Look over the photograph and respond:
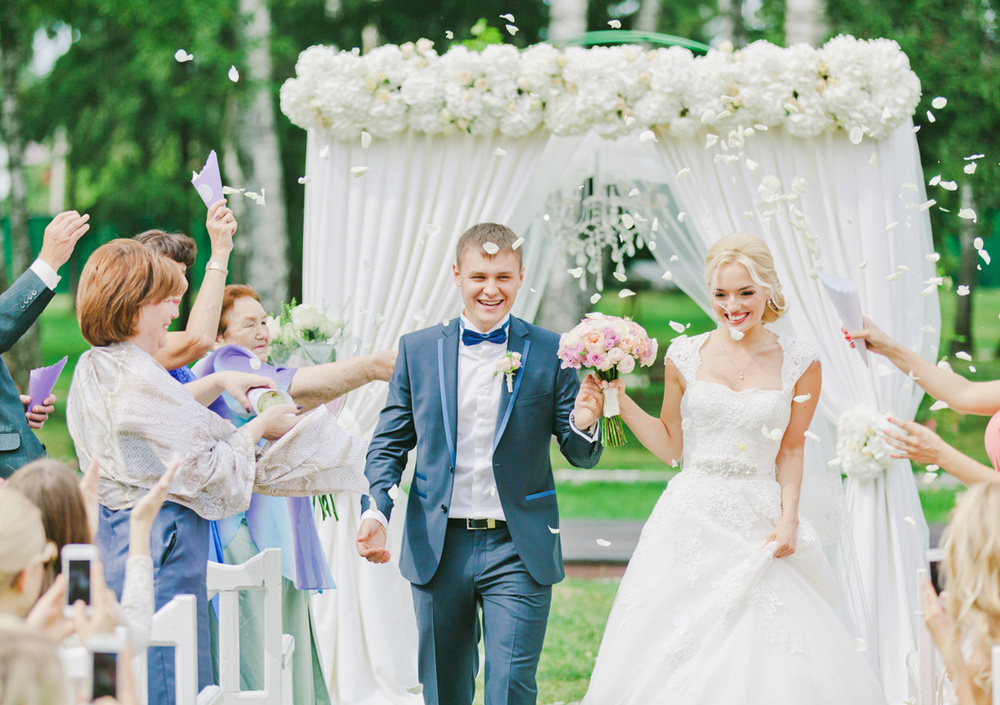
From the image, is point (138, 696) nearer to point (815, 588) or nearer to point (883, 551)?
point (815, 588)

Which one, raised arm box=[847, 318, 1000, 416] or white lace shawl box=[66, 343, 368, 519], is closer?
white lace shawl box=[66, 343, 368, 519]

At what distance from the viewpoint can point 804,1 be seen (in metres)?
11.1

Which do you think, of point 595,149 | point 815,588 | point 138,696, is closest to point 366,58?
point 595,149

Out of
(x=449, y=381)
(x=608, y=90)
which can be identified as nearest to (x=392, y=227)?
(x=608, y=90)

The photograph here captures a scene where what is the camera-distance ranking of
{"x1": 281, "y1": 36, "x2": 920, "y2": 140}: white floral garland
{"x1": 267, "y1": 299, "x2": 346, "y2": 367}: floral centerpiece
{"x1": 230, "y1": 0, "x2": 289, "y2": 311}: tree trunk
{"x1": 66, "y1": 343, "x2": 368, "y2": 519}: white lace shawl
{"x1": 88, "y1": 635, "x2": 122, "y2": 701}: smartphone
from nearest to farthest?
{"x1": 88, "y1": 635, "x2": 122, "y2": 701}: smartphone
{"x1": 66, "y1": 343, "x2": 368, "y2": 519}: white lace shawl
{"x1": 267, "y1": 299, "x2": 346, "y2": 367}: floral centerpiece
{"x1": 281, "y1": 36, "x2": 920, "y2": 140}: white floral garland
{"x1": 230, "y1": 0, "x2": 289, "y2": 311}: tree trunk

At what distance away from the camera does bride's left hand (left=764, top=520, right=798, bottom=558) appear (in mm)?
3656

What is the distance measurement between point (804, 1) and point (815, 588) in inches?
351

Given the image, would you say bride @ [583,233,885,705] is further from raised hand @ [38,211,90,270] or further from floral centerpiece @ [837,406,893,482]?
raised hand @ [38,211,90,270]

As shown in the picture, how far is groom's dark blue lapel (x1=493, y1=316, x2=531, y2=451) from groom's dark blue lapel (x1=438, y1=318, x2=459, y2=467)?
0.15m

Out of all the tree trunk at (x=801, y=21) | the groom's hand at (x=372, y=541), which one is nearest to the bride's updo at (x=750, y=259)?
the groom's hand at (x=372, y=541)

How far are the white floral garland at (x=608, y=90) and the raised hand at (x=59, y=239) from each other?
6.41ft

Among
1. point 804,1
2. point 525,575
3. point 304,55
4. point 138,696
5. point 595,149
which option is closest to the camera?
point 138,696

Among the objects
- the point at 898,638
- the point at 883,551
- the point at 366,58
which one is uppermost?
the point at 366,58

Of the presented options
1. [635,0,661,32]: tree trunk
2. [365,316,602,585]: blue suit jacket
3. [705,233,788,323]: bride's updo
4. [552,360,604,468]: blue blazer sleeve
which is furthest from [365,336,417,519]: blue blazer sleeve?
[635,0,661,32]: tree trunk
